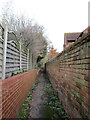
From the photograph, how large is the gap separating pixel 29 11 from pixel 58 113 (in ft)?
38.0

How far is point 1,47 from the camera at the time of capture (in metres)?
2.92

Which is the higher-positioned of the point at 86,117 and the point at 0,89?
the point at 0,89

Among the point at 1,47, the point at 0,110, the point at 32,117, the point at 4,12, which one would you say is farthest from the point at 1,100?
the point at 4,12

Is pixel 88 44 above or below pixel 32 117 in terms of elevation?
above

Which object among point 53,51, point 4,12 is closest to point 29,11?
point 4,12

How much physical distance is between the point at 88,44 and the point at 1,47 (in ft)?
→ 6.53

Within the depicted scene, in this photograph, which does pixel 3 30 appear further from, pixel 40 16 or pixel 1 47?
pixel 40 16

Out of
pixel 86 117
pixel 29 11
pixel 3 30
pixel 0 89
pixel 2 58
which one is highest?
pixel 29 11

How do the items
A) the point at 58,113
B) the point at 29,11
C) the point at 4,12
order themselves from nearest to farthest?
the point at 58,113, the point at 4,12, the point at 29,11

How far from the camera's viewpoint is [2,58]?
→ 2986 mm

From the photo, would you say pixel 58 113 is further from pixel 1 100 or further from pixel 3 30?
pixel 3 30

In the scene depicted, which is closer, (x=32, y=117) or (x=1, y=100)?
(x=1, y=100)

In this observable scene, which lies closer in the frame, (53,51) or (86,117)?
(86,117)

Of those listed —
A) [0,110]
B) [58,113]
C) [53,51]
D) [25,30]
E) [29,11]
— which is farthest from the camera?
[53,51]
